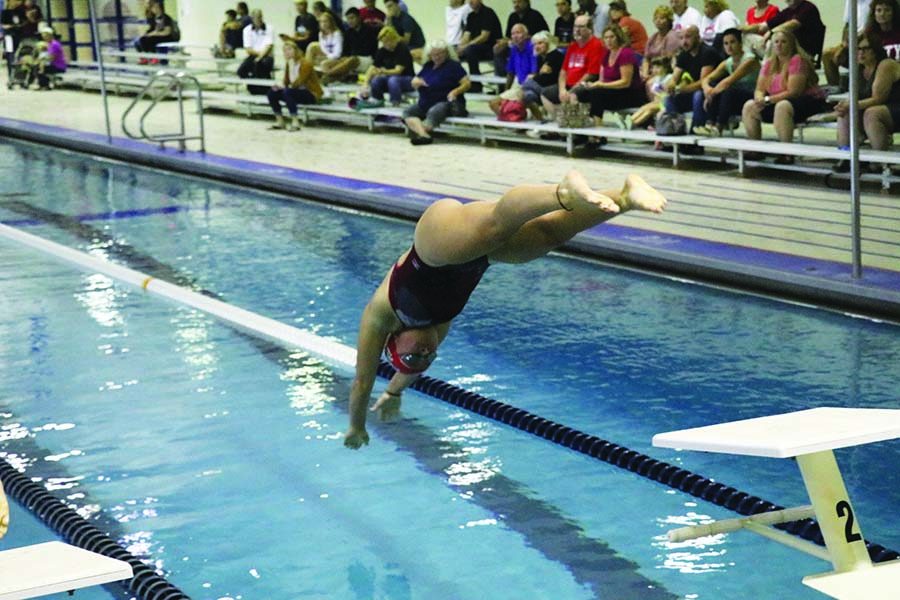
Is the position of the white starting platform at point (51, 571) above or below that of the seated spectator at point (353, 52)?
below

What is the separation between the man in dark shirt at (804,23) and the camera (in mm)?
10617

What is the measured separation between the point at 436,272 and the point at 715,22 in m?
8.14

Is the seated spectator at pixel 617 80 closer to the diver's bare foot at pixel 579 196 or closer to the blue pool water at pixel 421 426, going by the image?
the blue pool water at pixel 421 426

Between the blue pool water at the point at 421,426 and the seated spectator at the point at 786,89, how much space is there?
106 inches

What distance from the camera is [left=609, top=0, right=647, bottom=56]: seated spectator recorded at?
41.6 ft

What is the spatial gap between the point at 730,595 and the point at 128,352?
12.6 ft

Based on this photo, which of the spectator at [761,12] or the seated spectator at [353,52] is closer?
the spectator at [761,12]

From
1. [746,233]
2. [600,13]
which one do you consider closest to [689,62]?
[600,13]

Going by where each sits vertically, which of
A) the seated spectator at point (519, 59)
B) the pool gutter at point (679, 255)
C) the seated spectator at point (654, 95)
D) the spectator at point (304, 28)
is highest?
the spectator at point (304, 28)

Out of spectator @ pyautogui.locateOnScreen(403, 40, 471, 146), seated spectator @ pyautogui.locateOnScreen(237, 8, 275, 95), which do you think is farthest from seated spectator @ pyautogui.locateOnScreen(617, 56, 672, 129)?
seated spectator @ pyautogui.locateOnScreen(237, 8, 275, 95)

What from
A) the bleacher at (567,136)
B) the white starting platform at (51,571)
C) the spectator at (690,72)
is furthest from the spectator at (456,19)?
the white starting platform at (51,571)

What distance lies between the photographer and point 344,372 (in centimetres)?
657

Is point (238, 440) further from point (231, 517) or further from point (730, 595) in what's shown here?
point (730, 595)

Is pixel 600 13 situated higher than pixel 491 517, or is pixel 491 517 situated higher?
pixel 600 13
